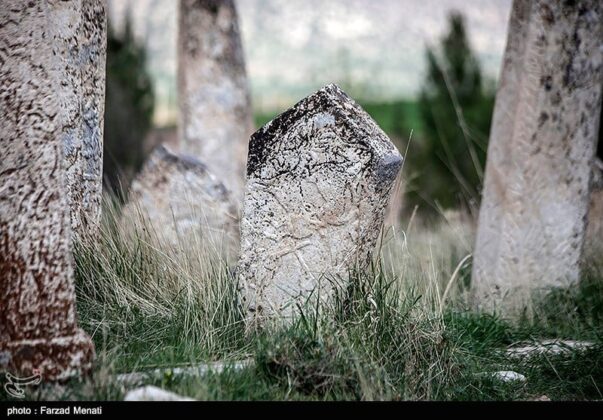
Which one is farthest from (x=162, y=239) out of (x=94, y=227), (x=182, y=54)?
(x=182, y=54)

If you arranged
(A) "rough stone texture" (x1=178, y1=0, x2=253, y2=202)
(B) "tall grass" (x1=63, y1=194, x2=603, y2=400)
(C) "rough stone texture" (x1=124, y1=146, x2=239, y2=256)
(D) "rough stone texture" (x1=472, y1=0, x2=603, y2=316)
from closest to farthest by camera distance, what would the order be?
(B) "tall grass" (x1=63, y1=194, x2=603, y2=400) < (D) "rough stone texture" (x1=472, y1=0, x2=603, y2=316) < (C) "rough stone texture" (x1=124, y1=146, x2=239, y2=256) < (A) "rough stone texture" (x1=178, y1=0, x2=253, y2=202)

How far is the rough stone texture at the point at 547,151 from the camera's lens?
5.62 metres

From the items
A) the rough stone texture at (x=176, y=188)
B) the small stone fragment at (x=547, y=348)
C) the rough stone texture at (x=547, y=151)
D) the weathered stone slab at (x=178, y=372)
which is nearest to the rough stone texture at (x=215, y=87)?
the rough stone texture at (x=176, y=188)

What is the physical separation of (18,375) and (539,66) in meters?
3.83

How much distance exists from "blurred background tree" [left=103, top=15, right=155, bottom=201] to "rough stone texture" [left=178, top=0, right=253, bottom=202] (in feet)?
5.61

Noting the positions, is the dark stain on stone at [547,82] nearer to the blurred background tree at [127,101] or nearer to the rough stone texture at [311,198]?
the rough stone texture at [311,198]

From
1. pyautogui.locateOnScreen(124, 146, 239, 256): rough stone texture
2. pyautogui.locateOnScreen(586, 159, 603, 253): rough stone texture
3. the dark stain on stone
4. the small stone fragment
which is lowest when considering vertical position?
the small stone fragment

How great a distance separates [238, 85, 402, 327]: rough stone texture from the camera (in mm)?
3895

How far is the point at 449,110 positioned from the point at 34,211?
965cm

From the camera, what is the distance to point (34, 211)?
A: 3.44 meters

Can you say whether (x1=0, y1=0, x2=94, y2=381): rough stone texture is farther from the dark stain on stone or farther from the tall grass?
the dark stain on stone

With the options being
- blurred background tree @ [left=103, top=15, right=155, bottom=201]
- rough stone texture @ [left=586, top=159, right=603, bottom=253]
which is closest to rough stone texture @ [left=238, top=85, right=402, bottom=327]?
rough stone texture @ [left=586, top=159, right=603, bottom=253]

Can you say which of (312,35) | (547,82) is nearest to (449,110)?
(547,82)

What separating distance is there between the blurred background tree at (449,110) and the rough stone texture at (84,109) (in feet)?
23.4
